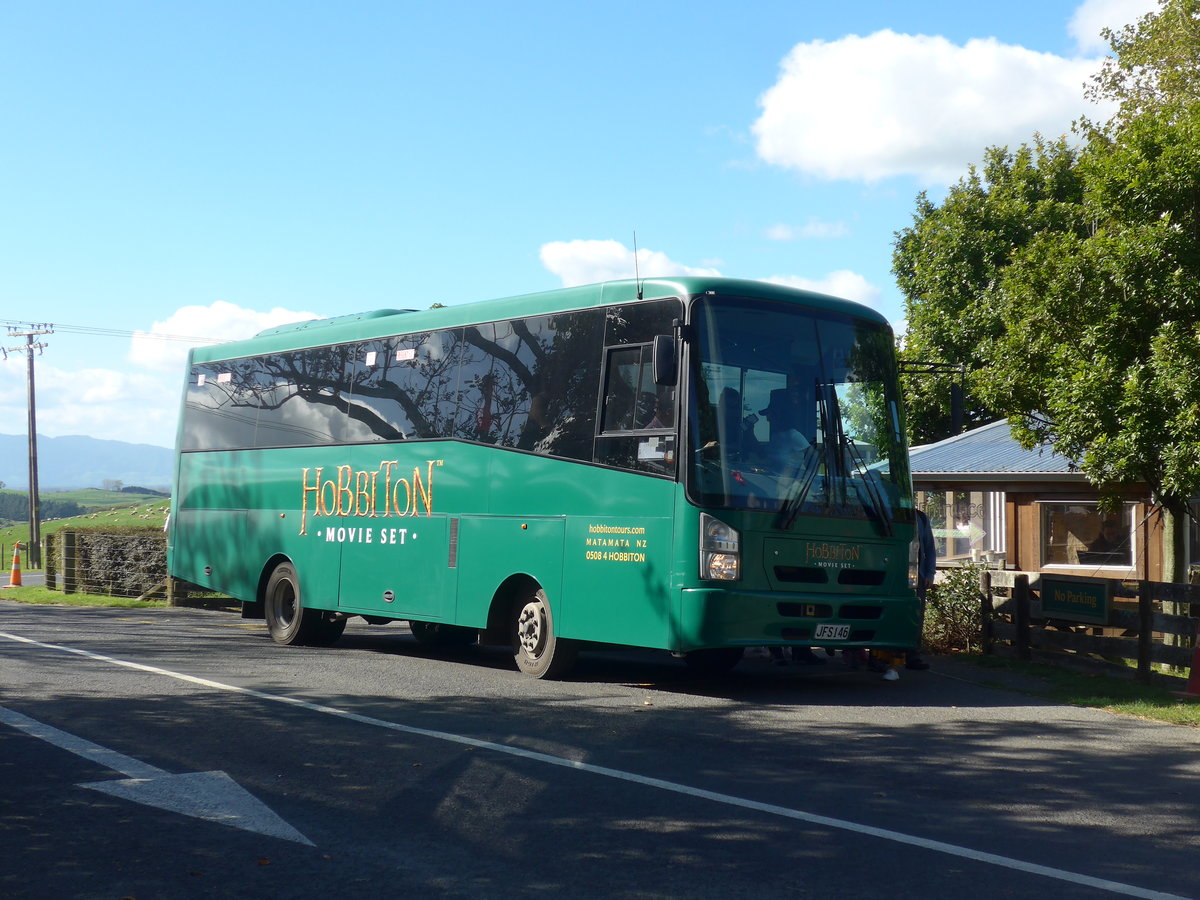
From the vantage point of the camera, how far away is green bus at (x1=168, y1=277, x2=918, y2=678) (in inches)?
425

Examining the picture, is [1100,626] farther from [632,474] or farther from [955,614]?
[632,474]

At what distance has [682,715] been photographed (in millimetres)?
9922

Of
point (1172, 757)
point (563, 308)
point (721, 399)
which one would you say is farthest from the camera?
point (563, 308)

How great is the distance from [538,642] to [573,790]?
530 cm

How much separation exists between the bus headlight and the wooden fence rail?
4464 mm

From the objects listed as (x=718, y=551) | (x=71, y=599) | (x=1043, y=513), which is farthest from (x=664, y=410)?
(x=71, y=599)

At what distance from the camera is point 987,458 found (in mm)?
24672

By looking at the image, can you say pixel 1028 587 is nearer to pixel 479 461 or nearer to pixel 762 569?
pixel 762 569

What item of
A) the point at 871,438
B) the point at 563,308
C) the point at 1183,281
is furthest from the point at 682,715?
the point at 1183,281

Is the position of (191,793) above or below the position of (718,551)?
below

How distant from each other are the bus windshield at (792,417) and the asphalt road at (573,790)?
5.92 feet

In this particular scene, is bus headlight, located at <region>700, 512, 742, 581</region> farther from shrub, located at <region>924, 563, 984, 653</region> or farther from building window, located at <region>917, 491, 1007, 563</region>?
building window, located at <region>917, 491, 1007, 563</region>

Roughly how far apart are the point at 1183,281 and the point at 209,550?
42.5 ft

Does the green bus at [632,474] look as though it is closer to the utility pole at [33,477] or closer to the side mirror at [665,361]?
the side mirror at [665,361]
